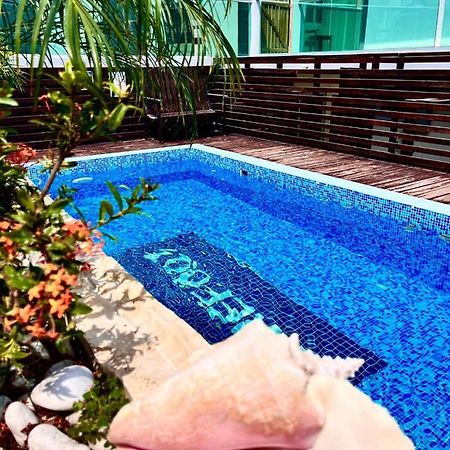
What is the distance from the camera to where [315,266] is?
5.01 m

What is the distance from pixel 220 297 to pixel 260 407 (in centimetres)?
328

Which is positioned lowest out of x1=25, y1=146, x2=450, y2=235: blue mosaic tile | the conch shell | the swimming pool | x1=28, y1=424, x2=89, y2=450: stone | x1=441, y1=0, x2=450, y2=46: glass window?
the swimming pool

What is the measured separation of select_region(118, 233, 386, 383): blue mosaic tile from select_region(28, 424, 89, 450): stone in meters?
1.71

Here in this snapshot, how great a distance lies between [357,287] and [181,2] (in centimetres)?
350

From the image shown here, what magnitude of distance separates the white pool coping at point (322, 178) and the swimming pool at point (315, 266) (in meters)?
0.03

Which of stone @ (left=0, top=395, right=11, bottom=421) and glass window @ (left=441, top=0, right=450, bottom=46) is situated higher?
glass window @ (left=441, top=0, right=450, bottom=46)

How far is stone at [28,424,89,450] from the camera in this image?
1.89 meters

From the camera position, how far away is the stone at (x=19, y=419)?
1995 mm

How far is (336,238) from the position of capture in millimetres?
5828

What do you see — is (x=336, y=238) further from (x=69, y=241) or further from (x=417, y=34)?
(x=417, y=34)

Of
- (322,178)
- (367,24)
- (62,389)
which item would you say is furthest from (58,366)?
(367,24)

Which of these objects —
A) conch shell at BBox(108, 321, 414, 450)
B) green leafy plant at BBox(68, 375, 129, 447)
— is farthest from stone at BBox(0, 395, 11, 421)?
conch shell at BBox(108, 321, 414, 450)

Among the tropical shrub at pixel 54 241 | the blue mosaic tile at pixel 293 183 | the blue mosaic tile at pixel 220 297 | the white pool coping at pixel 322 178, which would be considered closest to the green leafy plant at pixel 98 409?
the tropical shrub at pixel 54 241

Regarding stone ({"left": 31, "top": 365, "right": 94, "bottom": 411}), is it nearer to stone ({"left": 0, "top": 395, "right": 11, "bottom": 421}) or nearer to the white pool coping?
stone ({"left": 0, "top": 395, "right": 11, "bottom": 421})
